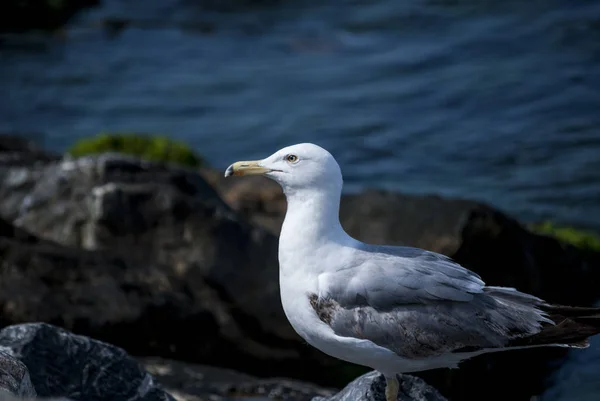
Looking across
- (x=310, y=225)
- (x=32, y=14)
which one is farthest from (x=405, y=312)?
(x=32, y=14)

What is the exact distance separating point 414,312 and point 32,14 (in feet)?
90.0

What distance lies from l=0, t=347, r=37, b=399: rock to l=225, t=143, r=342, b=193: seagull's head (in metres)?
2.48

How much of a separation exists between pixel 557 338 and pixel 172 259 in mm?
6006

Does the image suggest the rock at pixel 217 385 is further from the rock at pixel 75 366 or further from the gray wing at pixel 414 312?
the gray wing at pixel 414 312

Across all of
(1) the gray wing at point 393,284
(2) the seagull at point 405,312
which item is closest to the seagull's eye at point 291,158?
(2) the seagull at point 405,312

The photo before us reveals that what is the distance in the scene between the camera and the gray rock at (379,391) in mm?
8328

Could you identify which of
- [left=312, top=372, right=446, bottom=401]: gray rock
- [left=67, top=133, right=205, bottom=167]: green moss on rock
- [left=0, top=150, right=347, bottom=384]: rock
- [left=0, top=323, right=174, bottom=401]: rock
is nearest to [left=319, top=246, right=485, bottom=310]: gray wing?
[left=312, top=372, right=446, bottom=401]: gray rock

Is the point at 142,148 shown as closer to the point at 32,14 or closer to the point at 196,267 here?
the point at 196,267

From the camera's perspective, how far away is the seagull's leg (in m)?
8.16

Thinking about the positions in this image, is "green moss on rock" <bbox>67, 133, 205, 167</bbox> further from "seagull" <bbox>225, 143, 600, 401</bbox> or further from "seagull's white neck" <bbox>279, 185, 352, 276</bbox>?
"seagull" <bbox>225, 143, 600, 401</bbox>

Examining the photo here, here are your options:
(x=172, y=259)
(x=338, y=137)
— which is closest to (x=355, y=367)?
(x=172, y=259)

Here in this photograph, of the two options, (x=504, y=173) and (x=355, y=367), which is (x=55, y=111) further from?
(x=355, y=367)

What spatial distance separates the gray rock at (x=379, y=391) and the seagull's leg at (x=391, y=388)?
16 centimetres

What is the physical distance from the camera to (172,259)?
41.9ft
